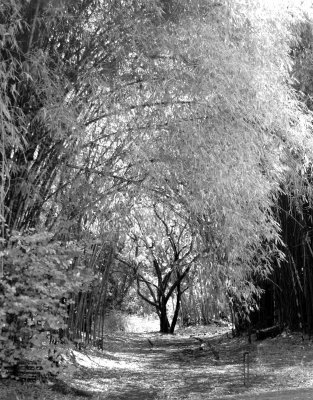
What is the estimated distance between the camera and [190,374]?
667 centimetres

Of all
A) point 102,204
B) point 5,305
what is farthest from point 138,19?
point 5,305

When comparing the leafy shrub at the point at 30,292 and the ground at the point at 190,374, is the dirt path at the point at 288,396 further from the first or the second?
the leafy shrub at the point at 30,292

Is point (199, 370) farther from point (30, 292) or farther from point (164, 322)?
point (164, 322)

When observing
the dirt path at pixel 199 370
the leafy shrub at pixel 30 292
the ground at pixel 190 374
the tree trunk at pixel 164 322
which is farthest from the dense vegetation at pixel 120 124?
the tree trunk at pixel 164 322

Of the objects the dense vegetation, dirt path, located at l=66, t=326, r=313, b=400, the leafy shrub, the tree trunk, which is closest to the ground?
dirt path, located at l=66, t=326, r=313, b=400

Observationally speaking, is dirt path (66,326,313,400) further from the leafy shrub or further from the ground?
the leafy shrub

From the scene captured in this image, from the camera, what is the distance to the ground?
4.79m

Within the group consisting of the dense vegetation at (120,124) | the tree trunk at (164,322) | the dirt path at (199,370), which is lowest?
the dirt path at (199,370)

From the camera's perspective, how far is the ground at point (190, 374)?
15.7 feet

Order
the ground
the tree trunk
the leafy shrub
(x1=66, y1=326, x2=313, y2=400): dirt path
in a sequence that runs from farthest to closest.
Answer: the tree trunk
(x1=66, y1=326, x2=313, y2=400): dirt path
the ground
the leafy shrub

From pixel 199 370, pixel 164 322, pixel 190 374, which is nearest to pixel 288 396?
pixel 190 374

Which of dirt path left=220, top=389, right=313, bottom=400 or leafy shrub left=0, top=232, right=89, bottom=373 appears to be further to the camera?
dirt path left=220, top=389, right=313, bottom=400

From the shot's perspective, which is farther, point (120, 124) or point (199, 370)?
point (199, 370)

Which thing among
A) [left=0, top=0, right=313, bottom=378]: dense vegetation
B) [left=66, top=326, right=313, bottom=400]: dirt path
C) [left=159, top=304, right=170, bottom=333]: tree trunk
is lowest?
[left=66, top=326, right=313, bottom=400]: dirt path
